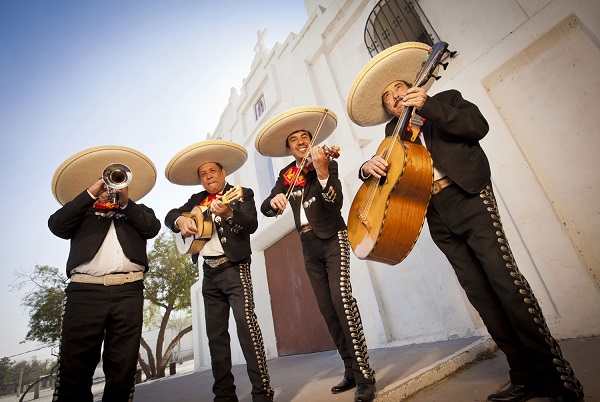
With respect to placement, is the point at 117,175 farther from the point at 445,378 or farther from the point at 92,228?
the point at 445,378

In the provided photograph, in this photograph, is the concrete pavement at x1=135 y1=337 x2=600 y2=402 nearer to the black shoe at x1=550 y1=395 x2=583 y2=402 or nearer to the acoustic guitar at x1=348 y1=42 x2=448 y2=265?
the black shoe at x1=550 y1=395 x2=583 y2=402

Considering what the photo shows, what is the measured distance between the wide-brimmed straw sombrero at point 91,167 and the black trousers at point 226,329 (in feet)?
4.05

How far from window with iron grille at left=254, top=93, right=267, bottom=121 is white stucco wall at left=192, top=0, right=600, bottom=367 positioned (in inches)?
206

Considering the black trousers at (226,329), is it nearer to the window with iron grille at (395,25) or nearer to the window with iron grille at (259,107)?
the window with iron grille at (395,25)

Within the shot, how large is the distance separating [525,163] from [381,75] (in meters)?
2.33

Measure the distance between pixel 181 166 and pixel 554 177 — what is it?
4421 mm

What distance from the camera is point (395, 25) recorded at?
561cm

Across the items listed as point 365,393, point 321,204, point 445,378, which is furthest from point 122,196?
point 445,378

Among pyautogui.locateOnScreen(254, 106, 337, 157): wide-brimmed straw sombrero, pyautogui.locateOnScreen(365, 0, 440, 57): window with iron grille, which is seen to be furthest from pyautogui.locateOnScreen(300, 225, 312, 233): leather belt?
pyautogui.locateOnScreen(365, 0, 440, 57): window with iron grille

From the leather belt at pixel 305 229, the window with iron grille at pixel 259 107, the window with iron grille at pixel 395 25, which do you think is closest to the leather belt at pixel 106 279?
the leather belt at pixel 305 229

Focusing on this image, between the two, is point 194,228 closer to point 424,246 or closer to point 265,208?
point 265,208

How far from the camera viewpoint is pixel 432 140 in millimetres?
2266

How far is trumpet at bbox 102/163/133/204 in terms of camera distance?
2.51 m

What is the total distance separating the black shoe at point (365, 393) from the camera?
2.02 m
